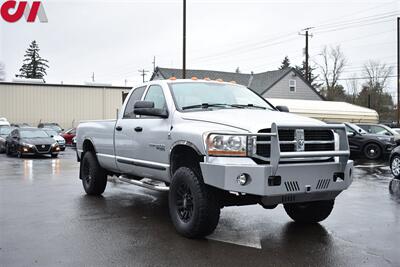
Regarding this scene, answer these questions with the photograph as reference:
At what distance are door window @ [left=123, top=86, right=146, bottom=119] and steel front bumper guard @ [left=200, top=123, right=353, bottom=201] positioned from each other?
2.59 metres

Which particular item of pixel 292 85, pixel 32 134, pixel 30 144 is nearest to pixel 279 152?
pixel 30 144

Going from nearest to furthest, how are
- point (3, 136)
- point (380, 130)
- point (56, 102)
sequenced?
point (380, 130)
point (3, 136)
point (56, 102)

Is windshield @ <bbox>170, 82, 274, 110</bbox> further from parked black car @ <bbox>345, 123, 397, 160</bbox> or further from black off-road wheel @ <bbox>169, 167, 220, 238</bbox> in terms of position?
parked black car @ <bbox>345, 123, 397, 160</bbox>

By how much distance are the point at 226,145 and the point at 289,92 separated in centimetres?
3982

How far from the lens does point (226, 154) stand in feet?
17.4

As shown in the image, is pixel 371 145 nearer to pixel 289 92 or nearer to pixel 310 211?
pixel 310 211

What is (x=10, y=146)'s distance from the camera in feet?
69.8

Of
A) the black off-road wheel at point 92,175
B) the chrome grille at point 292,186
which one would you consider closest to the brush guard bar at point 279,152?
the chrome grille at point 292,186

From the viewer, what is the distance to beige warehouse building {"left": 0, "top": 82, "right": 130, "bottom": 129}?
41.3 metres

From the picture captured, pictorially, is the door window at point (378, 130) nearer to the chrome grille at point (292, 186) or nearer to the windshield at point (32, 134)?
the windshield at point (32, 134)

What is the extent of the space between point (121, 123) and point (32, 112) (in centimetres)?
3684

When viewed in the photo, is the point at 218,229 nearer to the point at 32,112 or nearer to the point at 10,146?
the point at 10,146

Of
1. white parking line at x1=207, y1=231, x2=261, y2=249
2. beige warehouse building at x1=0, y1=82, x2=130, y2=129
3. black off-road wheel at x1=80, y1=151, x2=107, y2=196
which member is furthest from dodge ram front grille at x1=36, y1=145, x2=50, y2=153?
beige warehouse building at x1=0, y1=82, x2=130, y2=129

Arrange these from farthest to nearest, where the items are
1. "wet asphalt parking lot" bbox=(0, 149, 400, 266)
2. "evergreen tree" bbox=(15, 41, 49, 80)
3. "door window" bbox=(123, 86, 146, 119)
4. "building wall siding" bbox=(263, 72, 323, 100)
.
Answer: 1. "evergreen tree" bbox=(15, 41, 49, 80)
2. "building wall siding" bbox=(263, 72, 323, 100)
3. "door window" bbox=(123, 86, 146, 119)
4. "wet asphalt parking lot" bbox=(0, 149, 400, 266)
